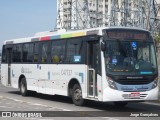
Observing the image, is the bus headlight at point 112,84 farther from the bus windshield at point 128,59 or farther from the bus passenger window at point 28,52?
the bus passenger window at point 28,52

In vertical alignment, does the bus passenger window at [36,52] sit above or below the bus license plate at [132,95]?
above

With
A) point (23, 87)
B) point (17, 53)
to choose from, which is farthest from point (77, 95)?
point (17, 53)

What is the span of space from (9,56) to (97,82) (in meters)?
9.58

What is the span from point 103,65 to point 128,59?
89 cm

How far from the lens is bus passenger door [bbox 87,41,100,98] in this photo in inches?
584

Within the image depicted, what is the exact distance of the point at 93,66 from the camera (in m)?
15.1

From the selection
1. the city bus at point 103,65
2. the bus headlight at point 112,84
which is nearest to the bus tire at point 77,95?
the city bus at point 103,65

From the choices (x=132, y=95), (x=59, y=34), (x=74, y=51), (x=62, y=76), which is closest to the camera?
(x=132, y=95)

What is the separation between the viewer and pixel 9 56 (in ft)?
75.8

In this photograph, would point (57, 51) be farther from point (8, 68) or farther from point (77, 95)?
point (8, 68)

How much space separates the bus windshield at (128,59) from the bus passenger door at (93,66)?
514 mm

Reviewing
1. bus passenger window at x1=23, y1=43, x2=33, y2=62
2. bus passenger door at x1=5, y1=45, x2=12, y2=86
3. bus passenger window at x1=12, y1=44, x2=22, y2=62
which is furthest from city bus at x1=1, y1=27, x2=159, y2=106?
bus passenger door at x1=5, y1=45, x2=12, y2=86

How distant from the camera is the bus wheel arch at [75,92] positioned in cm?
1592

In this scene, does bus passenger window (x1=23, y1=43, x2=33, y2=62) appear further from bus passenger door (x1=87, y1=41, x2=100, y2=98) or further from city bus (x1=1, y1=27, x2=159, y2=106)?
bus passenger door (x1=87, y1=41, x2=100, y2=98)
